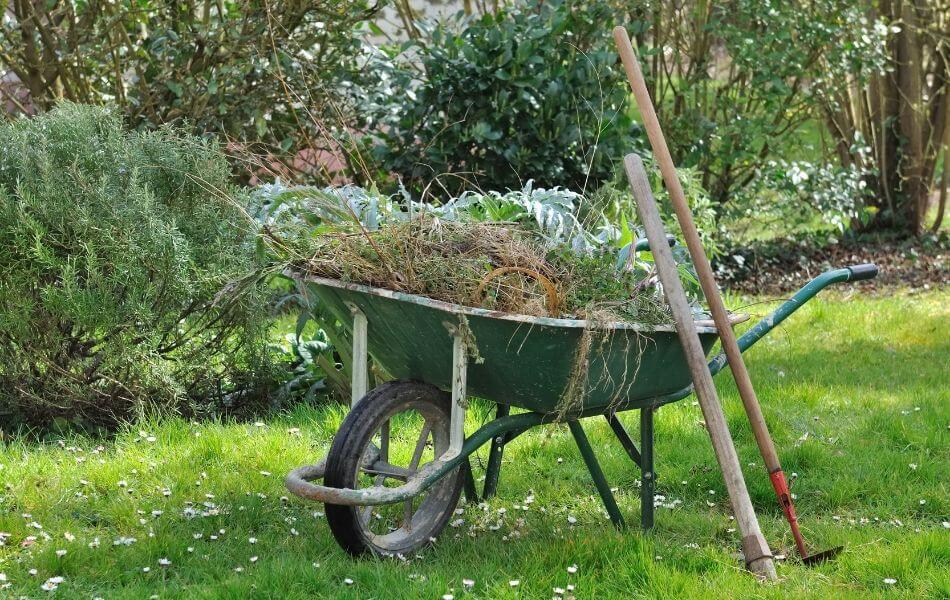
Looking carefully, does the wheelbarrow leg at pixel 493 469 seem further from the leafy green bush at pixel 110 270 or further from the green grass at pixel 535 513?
the leafy green bush at pixel 110 270

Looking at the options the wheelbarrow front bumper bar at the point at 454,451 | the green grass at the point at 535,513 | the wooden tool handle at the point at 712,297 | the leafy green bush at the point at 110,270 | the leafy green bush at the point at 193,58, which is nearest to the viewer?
the wheelbarrow front bumper bar at the point at 454,451

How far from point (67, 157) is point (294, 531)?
1.78 metres

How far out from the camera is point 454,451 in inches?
110

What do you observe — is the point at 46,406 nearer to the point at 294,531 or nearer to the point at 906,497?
the point at 294,531

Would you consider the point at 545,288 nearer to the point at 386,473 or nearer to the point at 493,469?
the point at 386,473

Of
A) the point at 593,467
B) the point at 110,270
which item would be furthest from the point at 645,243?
the point at 110,270

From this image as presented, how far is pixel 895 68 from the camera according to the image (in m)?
7.92

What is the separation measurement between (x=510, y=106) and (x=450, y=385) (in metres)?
2.94

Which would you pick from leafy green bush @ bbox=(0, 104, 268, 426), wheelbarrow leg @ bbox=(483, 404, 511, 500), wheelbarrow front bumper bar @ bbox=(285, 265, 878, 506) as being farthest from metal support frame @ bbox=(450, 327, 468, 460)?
leafy green bush @ bbox=(0, 104, 268, 426)

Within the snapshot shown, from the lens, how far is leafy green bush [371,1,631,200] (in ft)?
18.3

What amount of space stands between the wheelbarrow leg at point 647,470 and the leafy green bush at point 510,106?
2586 millimetres

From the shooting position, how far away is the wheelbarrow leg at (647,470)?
3.10 m

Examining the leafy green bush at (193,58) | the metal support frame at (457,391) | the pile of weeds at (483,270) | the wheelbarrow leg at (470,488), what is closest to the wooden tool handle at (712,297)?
the pile of weeds at (483,270)

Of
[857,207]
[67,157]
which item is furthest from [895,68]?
[67,157]
